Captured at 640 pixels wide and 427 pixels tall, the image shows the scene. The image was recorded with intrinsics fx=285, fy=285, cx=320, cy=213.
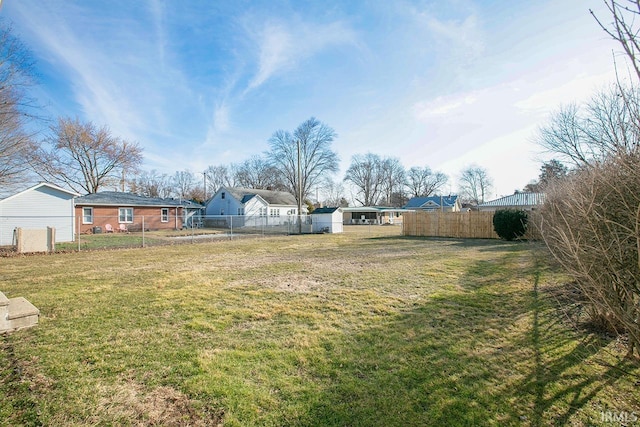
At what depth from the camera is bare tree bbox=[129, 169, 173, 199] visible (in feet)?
152

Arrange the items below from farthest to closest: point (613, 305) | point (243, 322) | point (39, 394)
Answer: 1. point (243, 322)
2. point (39, 394)
3. point (613, 305)

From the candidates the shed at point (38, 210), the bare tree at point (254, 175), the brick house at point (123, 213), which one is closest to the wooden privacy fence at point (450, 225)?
the brick house at point (123, 213)

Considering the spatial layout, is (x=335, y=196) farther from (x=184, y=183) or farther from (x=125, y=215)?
(x=125, y=215)

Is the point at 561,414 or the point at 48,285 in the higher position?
the point at 48,285

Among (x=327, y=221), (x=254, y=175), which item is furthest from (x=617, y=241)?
(x=254, y=175)

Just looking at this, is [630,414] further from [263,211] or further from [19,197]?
[263,211]

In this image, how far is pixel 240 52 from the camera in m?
13.0

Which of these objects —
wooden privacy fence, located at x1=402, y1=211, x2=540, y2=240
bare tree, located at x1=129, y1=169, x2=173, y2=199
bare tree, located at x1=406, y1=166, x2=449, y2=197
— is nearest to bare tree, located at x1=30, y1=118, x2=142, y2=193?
bare tree, located at x1=129, y1=169, x2=173, y2=199

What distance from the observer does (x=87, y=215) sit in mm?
23797

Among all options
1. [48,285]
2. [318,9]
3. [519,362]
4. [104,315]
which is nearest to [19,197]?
[48,285]

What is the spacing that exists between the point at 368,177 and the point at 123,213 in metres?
51.6

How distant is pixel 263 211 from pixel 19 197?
76.8 feet

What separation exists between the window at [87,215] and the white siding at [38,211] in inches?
250

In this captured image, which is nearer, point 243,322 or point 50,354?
point 50,354
